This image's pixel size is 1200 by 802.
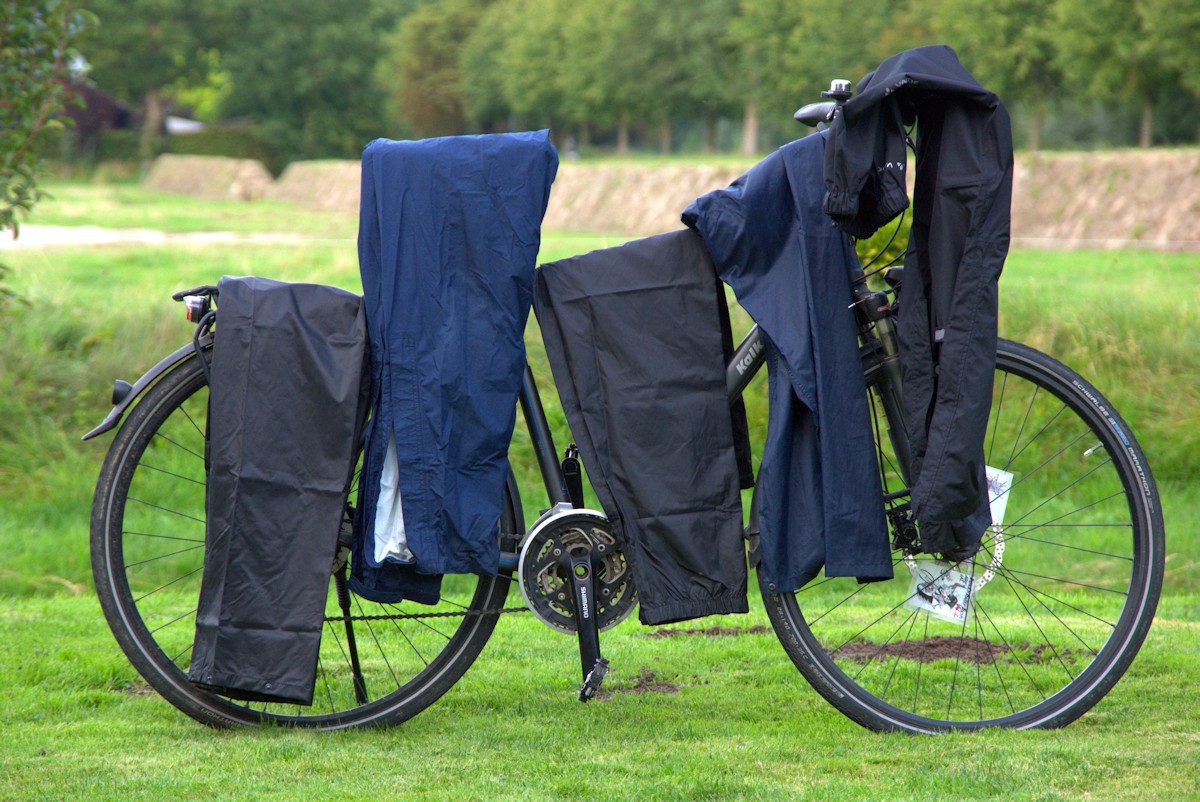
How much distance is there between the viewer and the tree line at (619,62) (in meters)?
30.7

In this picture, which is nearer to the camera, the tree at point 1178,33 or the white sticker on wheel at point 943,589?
the white sticker on wheel at point 943,589

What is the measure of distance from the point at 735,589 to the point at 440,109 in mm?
77857

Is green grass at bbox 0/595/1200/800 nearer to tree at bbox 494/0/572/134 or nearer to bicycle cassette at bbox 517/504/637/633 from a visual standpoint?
bicycle cassette at bbox 517/504/637/633

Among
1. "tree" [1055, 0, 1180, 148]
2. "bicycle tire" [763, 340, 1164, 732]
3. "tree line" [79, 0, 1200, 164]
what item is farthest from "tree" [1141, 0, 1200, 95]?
"bicycle tire" [763, 340, 1164, 732]

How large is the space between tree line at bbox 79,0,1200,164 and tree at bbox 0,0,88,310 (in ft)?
50.8

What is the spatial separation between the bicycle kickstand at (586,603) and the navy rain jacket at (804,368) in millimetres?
426

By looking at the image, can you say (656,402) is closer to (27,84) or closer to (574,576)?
(574,576)

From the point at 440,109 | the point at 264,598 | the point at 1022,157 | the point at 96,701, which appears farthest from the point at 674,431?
the point at 440,109

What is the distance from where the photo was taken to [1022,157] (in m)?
23.2

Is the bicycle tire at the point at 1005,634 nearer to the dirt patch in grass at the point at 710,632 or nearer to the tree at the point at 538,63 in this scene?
the dirt patch in grass at the point at 710,632

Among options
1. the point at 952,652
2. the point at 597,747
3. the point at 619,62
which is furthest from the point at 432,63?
the point at 597,747

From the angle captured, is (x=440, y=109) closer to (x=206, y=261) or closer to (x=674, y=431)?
(x=206, y=261)

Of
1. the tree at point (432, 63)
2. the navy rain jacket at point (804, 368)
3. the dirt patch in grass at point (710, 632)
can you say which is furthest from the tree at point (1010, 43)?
the tree at point (432, 63)

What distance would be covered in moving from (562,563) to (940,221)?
1206 mm
